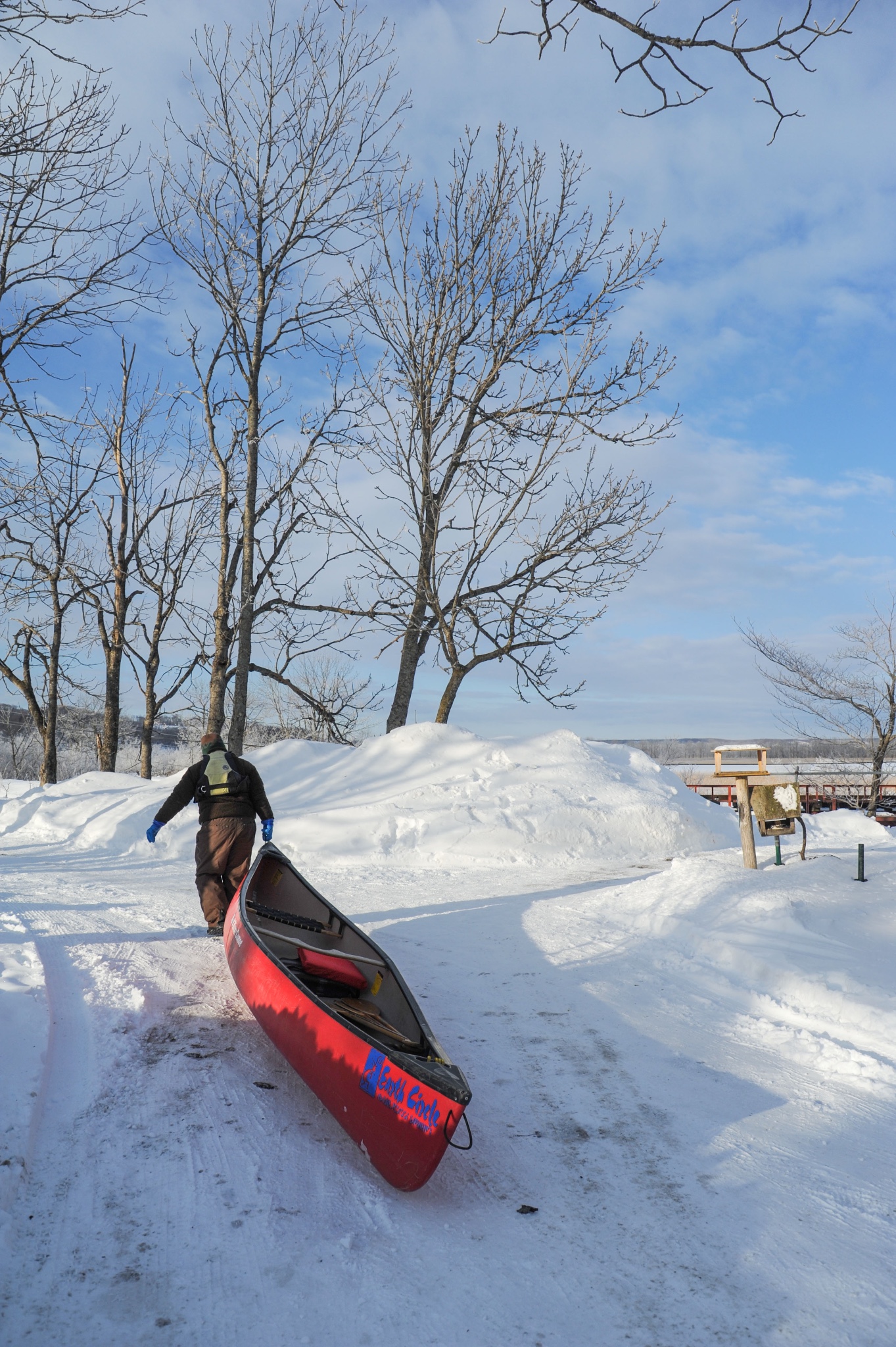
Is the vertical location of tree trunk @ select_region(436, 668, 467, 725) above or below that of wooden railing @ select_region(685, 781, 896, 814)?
above

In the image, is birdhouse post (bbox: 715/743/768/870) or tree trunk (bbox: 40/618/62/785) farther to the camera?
tree trunk (bbox: 40/618/62/785)

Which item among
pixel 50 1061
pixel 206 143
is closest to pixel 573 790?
pixel 50 1061

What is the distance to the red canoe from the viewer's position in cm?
330

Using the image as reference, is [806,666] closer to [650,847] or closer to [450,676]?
[450,676]

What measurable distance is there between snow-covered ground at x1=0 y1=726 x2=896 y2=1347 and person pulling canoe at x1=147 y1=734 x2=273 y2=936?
0.47 meters

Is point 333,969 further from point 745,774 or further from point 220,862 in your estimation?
point 745,774

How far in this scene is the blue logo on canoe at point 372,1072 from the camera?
3471 mm

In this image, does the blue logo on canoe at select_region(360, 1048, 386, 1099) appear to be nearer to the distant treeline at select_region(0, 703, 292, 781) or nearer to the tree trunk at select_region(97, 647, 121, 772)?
the tree trunk at select_region(97, 647, 121, 772)

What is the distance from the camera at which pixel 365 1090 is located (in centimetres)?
351

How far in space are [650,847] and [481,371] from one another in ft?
38.3

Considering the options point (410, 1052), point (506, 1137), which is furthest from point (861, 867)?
point (410, 1052)

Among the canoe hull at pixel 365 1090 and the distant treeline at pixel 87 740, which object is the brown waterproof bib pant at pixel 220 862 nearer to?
the canoe hull at pixel 365 1090

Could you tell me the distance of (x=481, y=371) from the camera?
18656 millimetres


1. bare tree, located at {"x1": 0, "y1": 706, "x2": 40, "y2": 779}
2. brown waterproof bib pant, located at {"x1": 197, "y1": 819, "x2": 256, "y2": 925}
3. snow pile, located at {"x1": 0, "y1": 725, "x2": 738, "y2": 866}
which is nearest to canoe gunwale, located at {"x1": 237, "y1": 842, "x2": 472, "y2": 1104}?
brown waterproof bib pant, located at {"x1": 197, "y1": 819, "x2": 256, "y2": 925}
